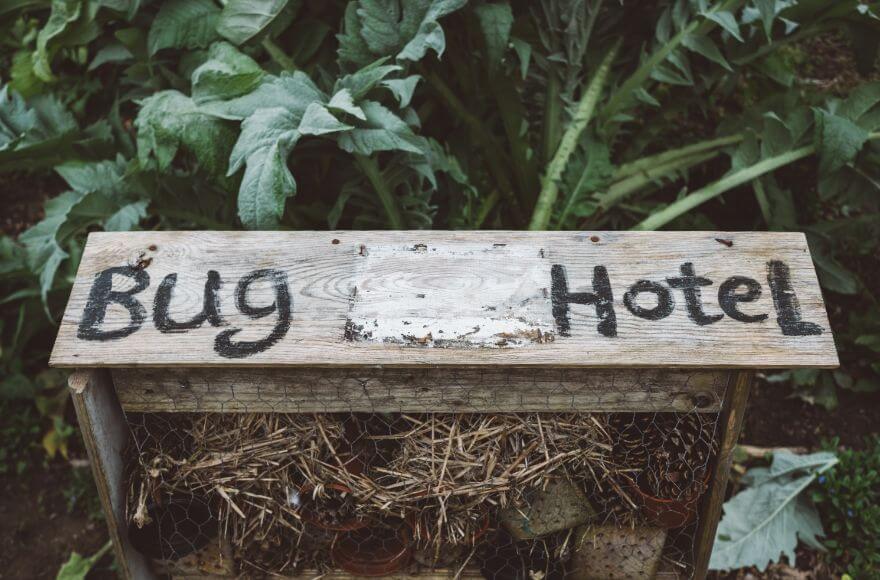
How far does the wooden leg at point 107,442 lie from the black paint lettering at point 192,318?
22 cm

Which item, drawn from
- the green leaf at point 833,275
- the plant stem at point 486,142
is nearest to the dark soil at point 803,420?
the green leaf at point 833,275

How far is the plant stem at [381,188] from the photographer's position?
2.23 m

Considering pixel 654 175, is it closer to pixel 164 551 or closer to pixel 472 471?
pixel 472 471

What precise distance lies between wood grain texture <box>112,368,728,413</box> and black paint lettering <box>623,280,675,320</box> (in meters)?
0.17

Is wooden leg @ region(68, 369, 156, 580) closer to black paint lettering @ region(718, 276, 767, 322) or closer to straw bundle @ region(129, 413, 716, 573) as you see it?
straw bundle @ region(129, 413, 716, 573)

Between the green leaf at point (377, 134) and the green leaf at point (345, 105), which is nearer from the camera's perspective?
the green leaf at point (345, 105)

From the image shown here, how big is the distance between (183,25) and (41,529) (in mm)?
1878

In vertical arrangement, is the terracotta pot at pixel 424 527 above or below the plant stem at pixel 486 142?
below

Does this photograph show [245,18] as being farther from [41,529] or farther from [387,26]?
[41,529]

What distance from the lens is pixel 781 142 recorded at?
103 inches

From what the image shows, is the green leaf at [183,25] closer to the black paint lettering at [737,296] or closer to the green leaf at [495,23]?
the green leaf at [495,23]

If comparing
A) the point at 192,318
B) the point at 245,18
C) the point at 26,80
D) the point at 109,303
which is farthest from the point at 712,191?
the point at 26,80

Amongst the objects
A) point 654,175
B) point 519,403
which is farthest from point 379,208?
point 654,175

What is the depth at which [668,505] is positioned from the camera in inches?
76.7
